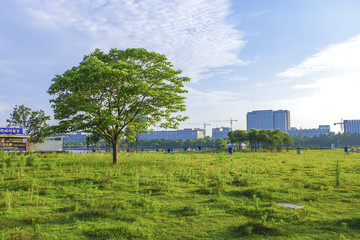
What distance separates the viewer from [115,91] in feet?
60.1

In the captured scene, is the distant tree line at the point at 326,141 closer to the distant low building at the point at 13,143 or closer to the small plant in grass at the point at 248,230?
the distant low building at the point at 13,143

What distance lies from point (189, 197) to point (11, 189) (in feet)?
25.7

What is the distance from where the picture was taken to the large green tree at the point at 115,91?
1630cm

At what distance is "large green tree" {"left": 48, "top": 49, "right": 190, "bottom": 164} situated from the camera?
16.3m

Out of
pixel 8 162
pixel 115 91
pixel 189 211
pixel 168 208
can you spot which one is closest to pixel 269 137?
pixel 115 91

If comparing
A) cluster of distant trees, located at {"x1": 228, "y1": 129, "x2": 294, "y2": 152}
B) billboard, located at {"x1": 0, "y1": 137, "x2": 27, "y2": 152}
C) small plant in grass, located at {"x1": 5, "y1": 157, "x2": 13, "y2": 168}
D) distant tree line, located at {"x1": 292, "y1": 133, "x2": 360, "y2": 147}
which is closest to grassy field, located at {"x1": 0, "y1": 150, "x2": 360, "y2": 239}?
small plant in grass, located at {"x1": 5, "y1": 157, "x2": 13, "y2": 168}

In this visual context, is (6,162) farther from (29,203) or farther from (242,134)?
(242,134)

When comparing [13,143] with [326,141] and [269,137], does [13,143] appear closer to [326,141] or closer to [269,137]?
[269,137]

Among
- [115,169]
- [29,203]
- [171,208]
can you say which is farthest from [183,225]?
[115,169]

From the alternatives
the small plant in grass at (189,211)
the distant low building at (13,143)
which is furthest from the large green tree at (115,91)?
the distant low building at (13,143)

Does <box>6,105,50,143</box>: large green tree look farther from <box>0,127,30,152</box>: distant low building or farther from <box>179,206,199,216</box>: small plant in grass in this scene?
<box>179,206,199,216</box>: small plant in grass

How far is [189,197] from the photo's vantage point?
10336 mm

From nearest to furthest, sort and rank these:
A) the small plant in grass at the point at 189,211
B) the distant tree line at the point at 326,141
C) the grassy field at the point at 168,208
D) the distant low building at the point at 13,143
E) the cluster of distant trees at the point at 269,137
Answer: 1. the grassy field at the point at 168,208
2. the small plant in grass at the point at 189,211
3. the distant low building at the point at 13,143
4. the cluster of distant trees at the point at 269,137
5. the distant tree line at the point at 326,141

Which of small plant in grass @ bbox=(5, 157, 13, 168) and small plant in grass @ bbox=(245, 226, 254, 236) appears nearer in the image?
small plant in grass @ bbox=(245, 226, 254, 236)
